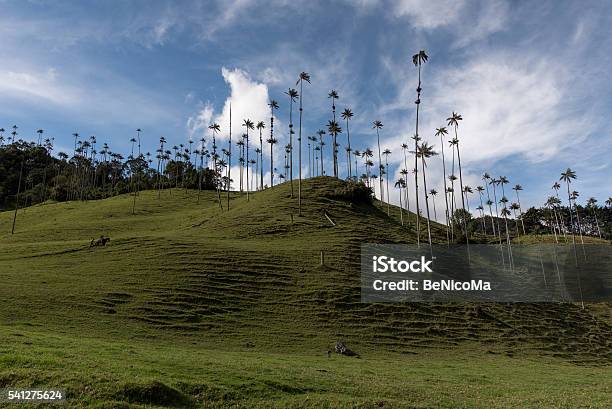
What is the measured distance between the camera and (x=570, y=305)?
66438 mm

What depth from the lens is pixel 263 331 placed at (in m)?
41.7

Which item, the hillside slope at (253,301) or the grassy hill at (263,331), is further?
the hillside slope at (253,301)

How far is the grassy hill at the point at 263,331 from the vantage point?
1862 centimetres

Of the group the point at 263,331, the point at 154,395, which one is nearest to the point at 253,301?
the point at 263,331

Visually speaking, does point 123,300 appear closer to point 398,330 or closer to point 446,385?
point 398,330

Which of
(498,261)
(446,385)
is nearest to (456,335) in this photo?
(446,385)

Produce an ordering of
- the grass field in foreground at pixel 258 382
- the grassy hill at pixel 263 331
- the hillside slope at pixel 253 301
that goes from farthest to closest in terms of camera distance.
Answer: the hillside slope at pixel 253 301
the grassy hill at pixel 263 331
the grass field in foreground at pixel 258 382

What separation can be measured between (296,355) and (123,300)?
19659 millimetres

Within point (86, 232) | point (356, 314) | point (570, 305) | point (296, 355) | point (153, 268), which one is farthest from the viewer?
point (86, 232)

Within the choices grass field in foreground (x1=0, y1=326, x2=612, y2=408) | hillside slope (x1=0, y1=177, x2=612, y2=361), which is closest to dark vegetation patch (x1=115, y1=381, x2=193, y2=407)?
grass field in foreground (x1=0, y1=326, x2=612, y2=408)

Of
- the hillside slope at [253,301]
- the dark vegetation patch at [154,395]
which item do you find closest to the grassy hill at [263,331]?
the dark vegetation patch at [154,395]

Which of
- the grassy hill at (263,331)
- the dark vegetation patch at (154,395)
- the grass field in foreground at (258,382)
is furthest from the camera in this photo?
the grassy hill at (263,331)

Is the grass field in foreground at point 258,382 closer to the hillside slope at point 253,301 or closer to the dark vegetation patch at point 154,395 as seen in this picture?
the dark vegetation patch at point 154,395

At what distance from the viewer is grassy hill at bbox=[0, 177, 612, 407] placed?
733 inches
